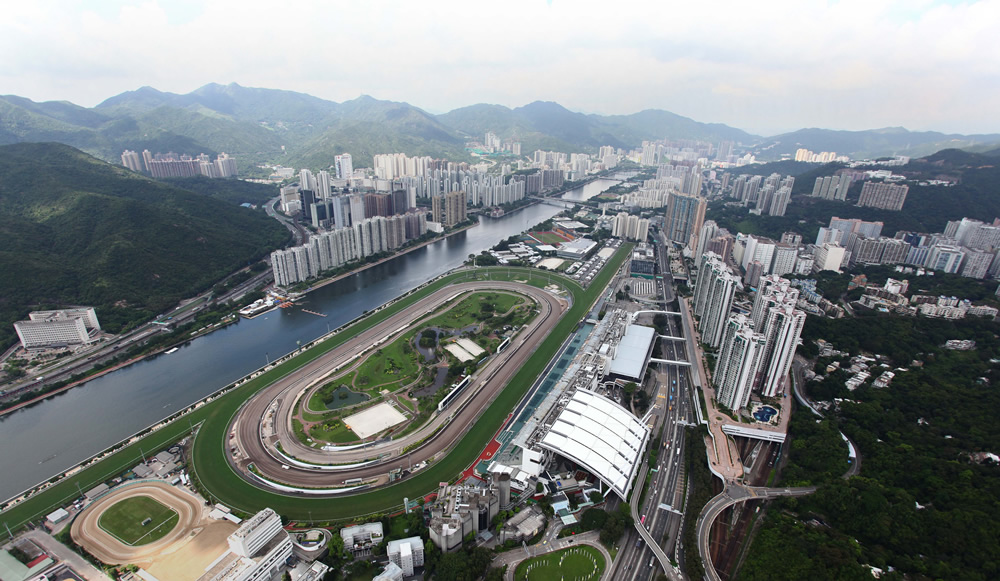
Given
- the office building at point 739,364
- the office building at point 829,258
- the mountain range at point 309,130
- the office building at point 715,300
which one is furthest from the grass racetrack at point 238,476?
the mountain range at point 309,130

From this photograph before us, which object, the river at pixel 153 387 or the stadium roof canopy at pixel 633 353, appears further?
the stadium roof canopy at pixel 633 353

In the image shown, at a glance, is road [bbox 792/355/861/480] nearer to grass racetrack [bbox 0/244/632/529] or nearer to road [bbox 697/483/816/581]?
road [bbox 697/483/816/581]

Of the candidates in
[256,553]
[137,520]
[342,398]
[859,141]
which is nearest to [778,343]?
[342,398]

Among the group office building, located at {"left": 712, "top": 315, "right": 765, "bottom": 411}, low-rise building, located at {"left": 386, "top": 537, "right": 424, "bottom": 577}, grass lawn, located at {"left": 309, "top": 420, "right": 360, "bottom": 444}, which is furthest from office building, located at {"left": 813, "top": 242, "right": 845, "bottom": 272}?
low-rise building, located at {"left": 386, "top": 537, "right": 424, "bottom": 577}

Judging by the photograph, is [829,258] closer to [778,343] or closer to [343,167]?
[778,343]

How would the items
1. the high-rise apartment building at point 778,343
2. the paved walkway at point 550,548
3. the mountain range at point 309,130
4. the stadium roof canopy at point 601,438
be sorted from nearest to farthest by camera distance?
the paved walkway at point 550,548
the stadium roof canopy at point 601,438
the high-rise apartment building at point 778,343
the mountain range at point 309,130

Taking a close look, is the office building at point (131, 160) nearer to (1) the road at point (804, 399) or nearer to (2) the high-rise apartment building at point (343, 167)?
(2) the high-rise apartment building at point (343, 167)
